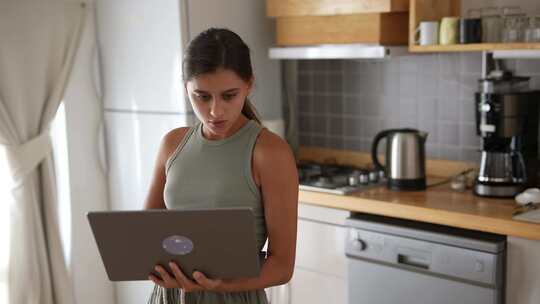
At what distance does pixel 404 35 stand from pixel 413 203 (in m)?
0.74

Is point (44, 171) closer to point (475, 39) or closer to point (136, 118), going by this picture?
point (136, 118)

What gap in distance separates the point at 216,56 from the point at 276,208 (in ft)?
1.13

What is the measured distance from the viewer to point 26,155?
2.98m

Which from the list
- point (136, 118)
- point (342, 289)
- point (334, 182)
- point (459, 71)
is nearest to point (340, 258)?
point (342, 289)

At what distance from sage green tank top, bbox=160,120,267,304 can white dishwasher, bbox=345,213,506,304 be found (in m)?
0.96

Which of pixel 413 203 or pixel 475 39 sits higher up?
pixel 475 39

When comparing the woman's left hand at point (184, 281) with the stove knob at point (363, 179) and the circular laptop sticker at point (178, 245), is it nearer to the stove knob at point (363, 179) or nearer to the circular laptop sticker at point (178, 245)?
the circular laptop sticker at point (178, 245)

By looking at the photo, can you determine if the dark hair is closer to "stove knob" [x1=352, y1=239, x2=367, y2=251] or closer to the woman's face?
the woman's face

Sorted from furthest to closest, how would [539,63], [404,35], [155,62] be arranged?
[155,62], [404,35], [539,63]

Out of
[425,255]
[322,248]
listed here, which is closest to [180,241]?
[425,255]

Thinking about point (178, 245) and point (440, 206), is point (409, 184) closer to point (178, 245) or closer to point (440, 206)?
point (440, 206)

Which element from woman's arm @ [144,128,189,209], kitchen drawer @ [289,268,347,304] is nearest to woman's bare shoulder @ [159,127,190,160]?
woman's arm @ [144,128,189,209]

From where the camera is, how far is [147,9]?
3059mm

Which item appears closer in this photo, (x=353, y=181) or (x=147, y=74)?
(x=353, y=181)
